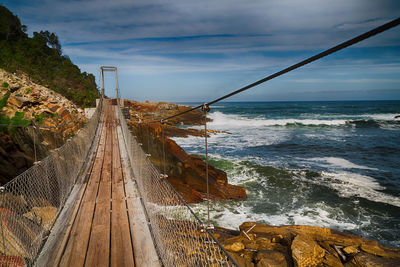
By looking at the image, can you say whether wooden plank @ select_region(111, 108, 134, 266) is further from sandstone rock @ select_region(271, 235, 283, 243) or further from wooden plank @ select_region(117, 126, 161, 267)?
sandstone rock @ select_region(271, 235, 283, 243)

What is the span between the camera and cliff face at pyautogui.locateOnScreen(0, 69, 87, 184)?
238 inches

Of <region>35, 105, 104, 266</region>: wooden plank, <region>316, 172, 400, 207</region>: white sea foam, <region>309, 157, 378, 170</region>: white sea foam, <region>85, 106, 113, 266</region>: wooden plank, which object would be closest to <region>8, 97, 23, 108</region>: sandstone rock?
<region>35, 105, 104, 266</region>: wooden plank

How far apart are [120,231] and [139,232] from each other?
21 cm

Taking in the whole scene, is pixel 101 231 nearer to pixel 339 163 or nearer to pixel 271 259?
pixel 271 259

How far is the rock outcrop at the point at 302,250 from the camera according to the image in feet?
8.15

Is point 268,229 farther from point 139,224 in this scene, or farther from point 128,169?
point 128,169

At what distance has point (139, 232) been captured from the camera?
7.89 feet

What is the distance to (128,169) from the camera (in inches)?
179

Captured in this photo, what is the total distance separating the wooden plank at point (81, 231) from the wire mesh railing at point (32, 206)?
25cm

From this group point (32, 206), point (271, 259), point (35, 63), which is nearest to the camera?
point (271, 259)

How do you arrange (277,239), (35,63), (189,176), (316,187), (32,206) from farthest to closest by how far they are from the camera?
(35,63) < (316,187) < (189,176) < (277,239) < (32,206)

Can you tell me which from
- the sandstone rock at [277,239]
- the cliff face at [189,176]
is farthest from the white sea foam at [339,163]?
the sandstone rock at [277,239]

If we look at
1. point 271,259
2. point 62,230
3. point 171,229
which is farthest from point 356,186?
point 62,230

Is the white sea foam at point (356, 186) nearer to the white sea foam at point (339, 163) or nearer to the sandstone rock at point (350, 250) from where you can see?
the white sea foam at point (339, 163)
